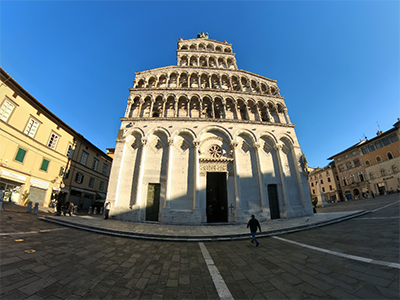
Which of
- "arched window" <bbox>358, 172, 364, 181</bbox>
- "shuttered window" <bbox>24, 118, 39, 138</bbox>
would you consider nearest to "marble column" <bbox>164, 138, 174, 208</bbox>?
"shuttered window" <bbox>24, 118, 39, 138</bbox>

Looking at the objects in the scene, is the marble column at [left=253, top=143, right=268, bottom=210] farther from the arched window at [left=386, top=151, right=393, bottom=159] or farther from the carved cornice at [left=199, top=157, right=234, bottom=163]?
the arched window at [left=386, top=151, right=393, bottom=159]

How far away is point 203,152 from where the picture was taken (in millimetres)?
16484

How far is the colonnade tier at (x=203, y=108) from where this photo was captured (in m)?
18.4

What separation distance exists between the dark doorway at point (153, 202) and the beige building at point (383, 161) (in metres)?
48.8

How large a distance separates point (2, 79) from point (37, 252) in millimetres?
19811

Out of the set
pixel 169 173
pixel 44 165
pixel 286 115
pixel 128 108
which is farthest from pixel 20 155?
pixel 286 115

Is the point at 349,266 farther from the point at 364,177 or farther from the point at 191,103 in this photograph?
the point at 364,177

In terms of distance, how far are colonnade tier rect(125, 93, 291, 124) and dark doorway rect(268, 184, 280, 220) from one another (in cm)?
812

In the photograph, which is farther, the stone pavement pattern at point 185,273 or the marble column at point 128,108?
the marble column at point 128,108

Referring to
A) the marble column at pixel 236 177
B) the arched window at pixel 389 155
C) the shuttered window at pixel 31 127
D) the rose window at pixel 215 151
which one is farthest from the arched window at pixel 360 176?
the shuttered window at pixel 31 127

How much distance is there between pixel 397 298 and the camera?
2879 mm

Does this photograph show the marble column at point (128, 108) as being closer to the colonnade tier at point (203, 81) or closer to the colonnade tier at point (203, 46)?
the colonnade tier at point (203, 81)

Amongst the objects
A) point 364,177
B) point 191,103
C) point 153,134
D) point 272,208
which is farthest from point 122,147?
point 364,177

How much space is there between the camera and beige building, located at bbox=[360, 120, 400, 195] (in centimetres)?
3369
